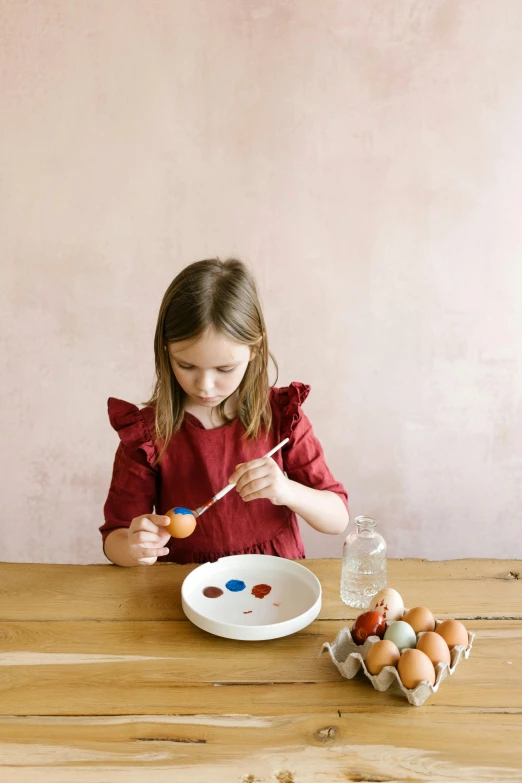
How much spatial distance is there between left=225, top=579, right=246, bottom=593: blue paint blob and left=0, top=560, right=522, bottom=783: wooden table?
3.8 inches

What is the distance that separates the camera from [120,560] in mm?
1470

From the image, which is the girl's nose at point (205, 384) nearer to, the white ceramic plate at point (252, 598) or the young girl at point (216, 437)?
the young girl at point (216, 437)

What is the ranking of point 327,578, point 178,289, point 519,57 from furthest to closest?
point 519,57 → point 178,289 → point 327,578

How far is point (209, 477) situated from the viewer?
166 centimetres

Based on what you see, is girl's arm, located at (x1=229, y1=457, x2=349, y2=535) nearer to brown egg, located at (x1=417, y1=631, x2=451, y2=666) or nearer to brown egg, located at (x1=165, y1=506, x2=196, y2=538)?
brown egg, located at (x1=165, y1=506, x2=196, y2=538)

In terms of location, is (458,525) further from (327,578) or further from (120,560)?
(120,560)

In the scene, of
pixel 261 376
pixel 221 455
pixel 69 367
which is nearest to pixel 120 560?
pixel 221 455

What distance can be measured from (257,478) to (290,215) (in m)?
1.20

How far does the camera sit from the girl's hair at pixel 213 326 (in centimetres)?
148

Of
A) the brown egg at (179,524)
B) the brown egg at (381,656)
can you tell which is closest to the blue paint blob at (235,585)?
the brown egg at (179,524)

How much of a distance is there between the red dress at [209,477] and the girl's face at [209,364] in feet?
0.54

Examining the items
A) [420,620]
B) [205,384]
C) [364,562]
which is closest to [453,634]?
[420,620]

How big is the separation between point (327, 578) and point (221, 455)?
15.1 inches

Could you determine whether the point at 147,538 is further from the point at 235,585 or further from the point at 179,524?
the point at 235,585
